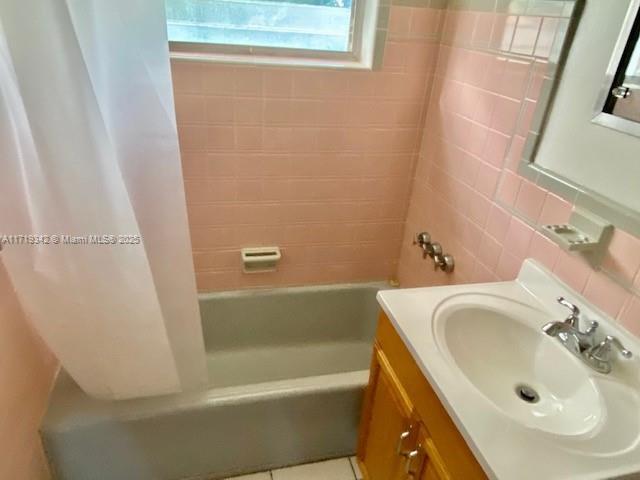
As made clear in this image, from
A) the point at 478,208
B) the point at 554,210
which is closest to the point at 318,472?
the point at 478,208

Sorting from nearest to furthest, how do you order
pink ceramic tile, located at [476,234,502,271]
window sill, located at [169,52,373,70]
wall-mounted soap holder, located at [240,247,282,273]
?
pink ceramic tile, located at [476,234,502,271], window sill, located at [169,52,373,70], wall-mounted soap holder, located at [240,247,282,273]

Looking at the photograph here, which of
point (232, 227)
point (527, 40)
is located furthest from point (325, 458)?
point (527, 40)

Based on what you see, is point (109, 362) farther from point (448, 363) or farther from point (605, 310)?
point (605, 310)

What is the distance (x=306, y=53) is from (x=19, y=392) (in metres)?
1.43

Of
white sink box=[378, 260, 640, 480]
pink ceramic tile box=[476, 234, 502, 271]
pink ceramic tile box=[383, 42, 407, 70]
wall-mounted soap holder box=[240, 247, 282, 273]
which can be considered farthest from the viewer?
wall-mounted soap holder box=[240, 247, 282, 273]

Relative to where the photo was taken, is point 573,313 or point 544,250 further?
point 544,250

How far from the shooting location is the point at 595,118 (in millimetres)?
1031

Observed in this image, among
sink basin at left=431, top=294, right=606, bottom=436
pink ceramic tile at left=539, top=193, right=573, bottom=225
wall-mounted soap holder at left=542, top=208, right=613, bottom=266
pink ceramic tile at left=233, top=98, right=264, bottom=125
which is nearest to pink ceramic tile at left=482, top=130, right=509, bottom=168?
pink ceramic tile at left=539, top=193, right=573, bottom=225

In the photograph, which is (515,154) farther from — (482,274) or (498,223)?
(482,274)

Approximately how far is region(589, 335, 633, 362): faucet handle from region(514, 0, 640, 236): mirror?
0.24 m

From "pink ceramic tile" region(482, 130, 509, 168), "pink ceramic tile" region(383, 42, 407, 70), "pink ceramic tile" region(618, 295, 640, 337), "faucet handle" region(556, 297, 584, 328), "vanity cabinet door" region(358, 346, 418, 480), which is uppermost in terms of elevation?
"pink ceramic tile" region(383, 42, 407, 70)

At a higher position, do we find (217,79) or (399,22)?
(399,22)

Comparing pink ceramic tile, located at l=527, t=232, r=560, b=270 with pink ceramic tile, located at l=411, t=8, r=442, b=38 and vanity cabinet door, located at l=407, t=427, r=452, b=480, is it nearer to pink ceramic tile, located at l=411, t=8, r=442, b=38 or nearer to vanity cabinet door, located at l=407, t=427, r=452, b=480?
vanity cabinet door, located at l=407, t=427, r=452, b=480

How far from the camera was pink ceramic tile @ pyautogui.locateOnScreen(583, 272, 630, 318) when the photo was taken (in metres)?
0.99
